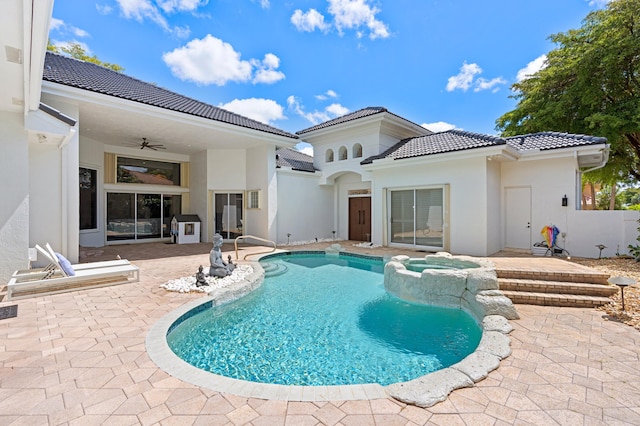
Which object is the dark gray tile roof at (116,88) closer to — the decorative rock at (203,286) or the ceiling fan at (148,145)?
the ceiling fan at (148,145)

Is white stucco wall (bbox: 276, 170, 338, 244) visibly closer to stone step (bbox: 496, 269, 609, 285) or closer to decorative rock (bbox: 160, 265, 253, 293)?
decorative rock (bbox: 160, 265, 253, 293)

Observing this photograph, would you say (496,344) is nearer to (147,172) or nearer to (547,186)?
(547,186)

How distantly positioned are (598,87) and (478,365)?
18.9 meters

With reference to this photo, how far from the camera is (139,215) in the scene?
14609 millimetres

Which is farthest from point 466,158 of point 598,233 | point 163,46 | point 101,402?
point 163,46

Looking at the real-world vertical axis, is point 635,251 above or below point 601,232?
below

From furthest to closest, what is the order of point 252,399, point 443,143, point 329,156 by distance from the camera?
point 329,156 < point 443,143 < point 252,399

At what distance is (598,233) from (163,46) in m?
20.3

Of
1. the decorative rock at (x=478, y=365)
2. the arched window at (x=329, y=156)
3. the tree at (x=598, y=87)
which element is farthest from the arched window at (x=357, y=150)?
the decorative rock at (x=478, y=365)

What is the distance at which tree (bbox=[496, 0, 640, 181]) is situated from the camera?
1370 cm

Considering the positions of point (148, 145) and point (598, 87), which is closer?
point (148, 145)

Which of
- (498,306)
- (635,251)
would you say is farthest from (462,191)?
(498,306)

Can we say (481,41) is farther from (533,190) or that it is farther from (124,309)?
(124,309)

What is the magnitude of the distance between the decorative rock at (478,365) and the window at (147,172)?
15.8m
